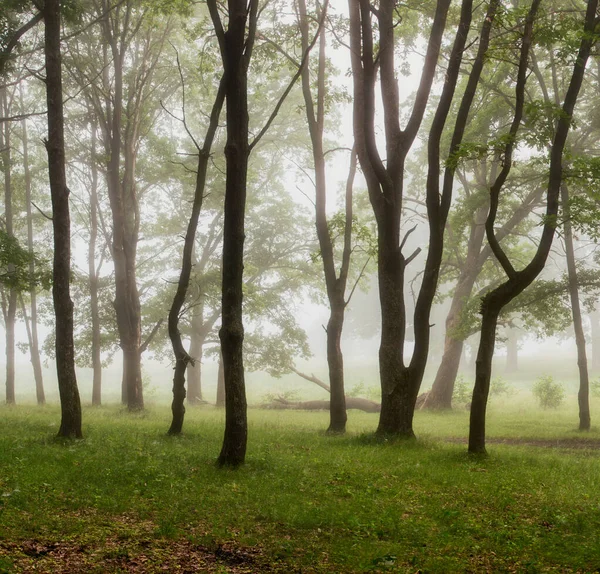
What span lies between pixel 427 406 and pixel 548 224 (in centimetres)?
1616

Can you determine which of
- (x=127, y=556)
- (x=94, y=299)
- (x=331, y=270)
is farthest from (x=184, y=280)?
(x=94, y=299)

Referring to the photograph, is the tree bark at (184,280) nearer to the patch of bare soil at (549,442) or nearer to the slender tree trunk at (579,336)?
the patch of bare soil at (549,442)

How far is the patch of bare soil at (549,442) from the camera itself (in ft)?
48.0

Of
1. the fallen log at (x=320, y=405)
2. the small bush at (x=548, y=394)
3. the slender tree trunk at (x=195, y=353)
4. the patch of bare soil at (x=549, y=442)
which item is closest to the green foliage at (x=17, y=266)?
the patch of bare soil at (x=549, y=442)

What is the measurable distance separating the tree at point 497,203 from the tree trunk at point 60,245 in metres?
8.25

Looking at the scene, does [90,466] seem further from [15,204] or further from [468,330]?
[15,204]

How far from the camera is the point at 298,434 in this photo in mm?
13695

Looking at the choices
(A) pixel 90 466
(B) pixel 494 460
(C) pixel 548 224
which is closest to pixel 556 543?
(B) pixel 494 460

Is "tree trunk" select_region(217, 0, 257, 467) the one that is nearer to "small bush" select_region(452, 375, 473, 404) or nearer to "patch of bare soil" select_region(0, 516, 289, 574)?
"patch of bare soil" select_region(0, 516, 289, 574)

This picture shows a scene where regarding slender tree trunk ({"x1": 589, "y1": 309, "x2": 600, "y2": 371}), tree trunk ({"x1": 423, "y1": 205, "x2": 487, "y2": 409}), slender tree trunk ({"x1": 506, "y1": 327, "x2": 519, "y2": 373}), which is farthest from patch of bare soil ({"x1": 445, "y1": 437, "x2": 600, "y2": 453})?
slender tree trunk ({"x1": 589, "y1": 309, "x2": 600, "y2": 371})

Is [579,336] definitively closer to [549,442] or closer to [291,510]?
[549,442]

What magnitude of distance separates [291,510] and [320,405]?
2078 cm

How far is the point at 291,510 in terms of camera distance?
22.6 feet

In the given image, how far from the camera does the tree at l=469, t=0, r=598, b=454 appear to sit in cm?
979
